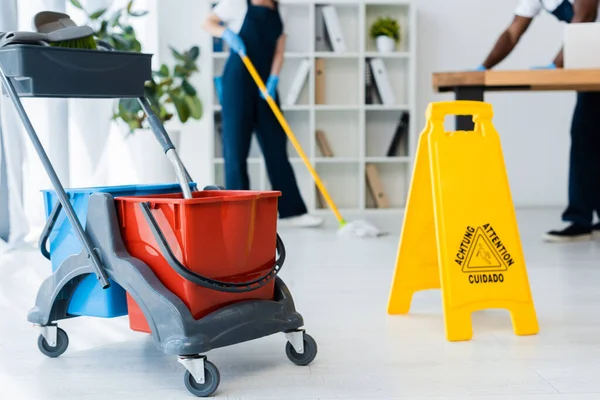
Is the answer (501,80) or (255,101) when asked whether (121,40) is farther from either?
(501,80)

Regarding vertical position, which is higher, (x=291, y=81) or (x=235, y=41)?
(x=235, y=41)

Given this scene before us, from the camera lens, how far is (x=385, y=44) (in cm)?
509

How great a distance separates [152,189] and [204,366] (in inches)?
19.5

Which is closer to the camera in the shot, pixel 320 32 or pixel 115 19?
pixel 115 19

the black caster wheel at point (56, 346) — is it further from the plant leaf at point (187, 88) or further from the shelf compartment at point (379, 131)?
the shelf compartment at point (379, 131)

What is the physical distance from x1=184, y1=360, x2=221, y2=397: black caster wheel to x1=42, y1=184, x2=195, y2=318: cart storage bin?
27 centimetres

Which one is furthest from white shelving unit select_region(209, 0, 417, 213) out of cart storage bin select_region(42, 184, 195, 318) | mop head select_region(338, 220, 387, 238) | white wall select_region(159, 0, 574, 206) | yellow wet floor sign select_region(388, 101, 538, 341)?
cart storage bin select_region(42, 184, 195, 318)

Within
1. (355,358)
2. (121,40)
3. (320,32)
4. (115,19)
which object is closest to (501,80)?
(355,358)

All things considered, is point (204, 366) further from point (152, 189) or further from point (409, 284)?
point (409, 284)

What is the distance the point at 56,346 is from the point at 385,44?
12.6 ft

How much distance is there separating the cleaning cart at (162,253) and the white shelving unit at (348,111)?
11.3ft

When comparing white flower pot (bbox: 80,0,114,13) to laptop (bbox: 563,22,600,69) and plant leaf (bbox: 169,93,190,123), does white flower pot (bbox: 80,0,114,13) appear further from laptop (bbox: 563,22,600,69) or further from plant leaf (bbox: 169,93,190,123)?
laptop (bbox: 563,22,600,69)

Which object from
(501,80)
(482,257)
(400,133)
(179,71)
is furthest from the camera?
(400,133)

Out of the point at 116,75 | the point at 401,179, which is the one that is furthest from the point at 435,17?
the point at 116,75
